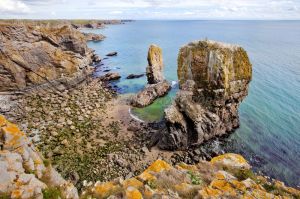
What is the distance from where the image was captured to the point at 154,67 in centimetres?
5553

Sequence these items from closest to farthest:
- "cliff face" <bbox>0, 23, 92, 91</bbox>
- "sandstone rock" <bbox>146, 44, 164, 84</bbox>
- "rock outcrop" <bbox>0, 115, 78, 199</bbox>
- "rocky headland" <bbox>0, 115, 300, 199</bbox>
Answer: "rock outcrop" <bbox>0, 115, 78, 199</bbox> → "rocky headland" <bbox>0, 115, 300, 199</bbox> → "cliff face" <bbox>0, 23, 92, 91</bbox> → "sandstone rock" <bbox>146, 44, 164, 84</bbox>

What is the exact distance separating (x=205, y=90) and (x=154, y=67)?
21.6m

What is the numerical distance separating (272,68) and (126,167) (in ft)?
192

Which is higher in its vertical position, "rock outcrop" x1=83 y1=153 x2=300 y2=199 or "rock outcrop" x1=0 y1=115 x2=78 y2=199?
"rock outcrop" x1=0 y1=115 x2=78 y2=199

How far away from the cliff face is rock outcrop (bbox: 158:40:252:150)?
76.9 feet

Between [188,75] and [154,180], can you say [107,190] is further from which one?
[188,75]

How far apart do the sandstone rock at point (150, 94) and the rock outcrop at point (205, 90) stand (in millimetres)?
12140

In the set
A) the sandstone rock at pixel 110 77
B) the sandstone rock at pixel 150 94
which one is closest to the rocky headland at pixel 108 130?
the sandstone rock at pixel 150 94

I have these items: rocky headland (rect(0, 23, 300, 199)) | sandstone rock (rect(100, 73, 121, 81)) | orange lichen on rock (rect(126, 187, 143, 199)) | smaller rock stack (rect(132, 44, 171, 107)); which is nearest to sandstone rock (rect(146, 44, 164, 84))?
smaller rock stack (rect(132, 44, 171, 107))

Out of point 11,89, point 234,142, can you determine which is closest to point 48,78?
point 11,89

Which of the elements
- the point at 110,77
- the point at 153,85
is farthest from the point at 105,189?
the point at 110,77

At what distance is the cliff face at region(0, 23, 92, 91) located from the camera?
41969mm

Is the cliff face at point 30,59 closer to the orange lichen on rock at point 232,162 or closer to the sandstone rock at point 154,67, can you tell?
the sandstone rock at point 154,67

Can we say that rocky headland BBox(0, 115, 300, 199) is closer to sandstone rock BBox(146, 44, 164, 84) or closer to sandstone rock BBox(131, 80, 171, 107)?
sandstone rock BBox(131, 80, 171, 107)
